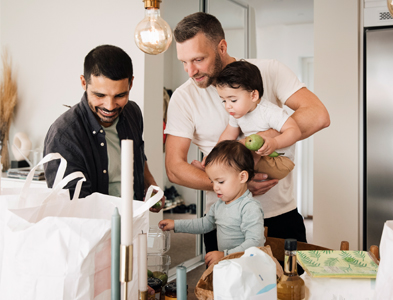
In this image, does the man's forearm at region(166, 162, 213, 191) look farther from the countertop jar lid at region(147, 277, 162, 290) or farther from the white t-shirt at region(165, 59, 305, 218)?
the countertop jar lid at region(147, 277, 162, 290)

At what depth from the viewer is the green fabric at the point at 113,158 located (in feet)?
5.67

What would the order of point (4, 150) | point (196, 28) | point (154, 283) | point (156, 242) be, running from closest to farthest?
1. point (154, 283)
2. point (156, 242)
3. point (196, 28)
4. point (4, 150)

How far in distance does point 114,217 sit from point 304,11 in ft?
16.6

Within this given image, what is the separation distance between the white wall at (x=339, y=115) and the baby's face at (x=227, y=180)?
2.11 m

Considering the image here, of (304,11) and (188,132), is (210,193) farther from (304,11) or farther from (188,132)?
(304,11)

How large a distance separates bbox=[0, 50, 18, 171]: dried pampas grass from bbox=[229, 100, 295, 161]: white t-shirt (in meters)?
2.43

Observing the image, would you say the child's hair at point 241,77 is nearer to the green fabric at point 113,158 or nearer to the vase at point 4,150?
the green fabric at point 113,158

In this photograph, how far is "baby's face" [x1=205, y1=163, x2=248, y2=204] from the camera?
143 centimetres

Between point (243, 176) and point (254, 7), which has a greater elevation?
point (254, 7)

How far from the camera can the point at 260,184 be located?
1.52 meters

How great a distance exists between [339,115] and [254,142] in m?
2.16

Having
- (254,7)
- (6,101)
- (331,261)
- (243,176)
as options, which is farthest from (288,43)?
(331,261)

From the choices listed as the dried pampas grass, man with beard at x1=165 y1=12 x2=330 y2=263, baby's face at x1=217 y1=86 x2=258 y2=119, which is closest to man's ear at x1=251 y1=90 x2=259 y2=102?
baby's face at x1=217 y1=86 x2=258 y2=119

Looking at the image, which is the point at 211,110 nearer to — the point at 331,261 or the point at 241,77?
the point at 241,77
